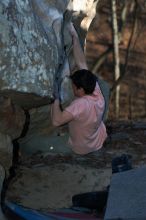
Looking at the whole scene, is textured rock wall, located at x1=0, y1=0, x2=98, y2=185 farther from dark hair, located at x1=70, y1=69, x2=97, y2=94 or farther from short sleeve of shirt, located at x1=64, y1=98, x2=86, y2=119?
short sleeve of shirt, located at x1=64, y1=98, x2=86, y2=119

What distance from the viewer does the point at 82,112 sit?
22.0 feet

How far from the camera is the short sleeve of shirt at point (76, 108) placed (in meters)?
6.61

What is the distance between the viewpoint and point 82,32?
26.0 feet

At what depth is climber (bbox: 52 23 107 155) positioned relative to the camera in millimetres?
6613

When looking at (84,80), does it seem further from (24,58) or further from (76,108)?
(24,58)

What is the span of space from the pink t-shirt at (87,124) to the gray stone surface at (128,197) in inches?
108

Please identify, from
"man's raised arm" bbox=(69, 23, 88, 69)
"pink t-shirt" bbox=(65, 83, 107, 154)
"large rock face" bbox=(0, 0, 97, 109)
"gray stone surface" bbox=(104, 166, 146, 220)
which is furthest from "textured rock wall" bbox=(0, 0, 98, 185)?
"gray stone surface" bbox=(104, 166, 146, 220)

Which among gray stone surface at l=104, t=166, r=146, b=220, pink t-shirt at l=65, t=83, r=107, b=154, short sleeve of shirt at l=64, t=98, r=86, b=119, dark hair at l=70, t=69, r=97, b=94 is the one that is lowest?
pink t-shirt at l=65, t=83, r=107, b=154

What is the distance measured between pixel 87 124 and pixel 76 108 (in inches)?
11.9

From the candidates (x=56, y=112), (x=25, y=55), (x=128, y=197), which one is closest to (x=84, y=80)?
(x=56, y=112)

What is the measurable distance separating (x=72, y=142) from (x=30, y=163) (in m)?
0.53

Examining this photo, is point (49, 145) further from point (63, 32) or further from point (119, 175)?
point (119, 175)

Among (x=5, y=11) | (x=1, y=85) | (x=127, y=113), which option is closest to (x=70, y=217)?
(x=1, y=85)

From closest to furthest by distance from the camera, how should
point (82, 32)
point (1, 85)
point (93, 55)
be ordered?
point (1, 85) → point (82, 32) → point (93, 55)
